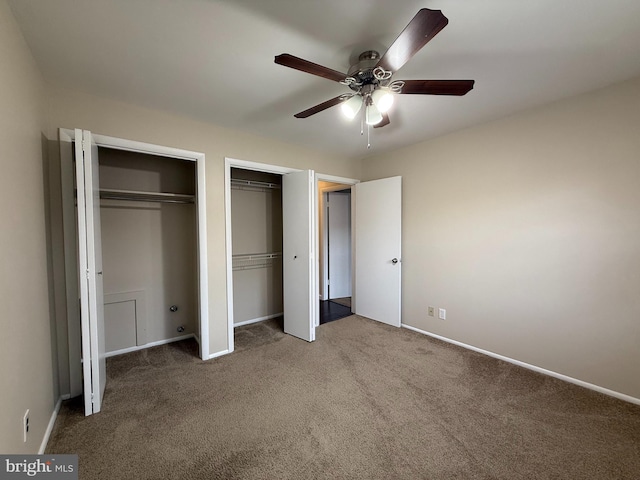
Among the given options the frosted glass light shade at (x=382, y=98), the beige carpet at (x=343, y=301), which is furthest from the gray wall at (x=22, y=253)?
the beige carpet at (x=343, y=301)

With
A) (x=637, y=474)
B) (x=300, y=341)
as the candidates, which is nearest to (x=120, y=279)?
(x=300, y=341)

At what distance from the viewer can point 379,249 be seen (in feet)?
12.6

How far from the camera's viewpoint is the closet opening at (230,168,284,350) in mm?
3711

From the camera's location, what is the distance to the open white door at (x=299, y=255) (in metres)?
3.19

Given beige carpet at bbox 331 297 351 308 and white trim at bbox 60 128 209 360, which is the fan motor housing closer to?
white trim at bbox 60 128 209 360

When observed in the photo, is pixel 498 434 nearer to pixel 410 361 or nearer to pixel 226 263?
pixel 410 361

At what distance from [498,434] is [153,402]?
8.30 feet

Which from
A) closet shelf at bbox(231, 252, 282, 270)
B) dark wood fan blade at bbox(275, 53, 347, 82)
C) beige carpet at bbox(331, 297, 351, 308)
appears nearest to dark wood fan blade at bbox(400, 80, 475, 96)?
dark wood fan blade at bbox(275, 53, 347, 82)

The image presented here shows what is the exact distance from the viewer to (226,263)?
294cm

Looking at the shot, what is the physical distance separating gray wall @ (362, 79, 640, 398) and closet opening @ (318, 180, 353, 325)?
1934 mm

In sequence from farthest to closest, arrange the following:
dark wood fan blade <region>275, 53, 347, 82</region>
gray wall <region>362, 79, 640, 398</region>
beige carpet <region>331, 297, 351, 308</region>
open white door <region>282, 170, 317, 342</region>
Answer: beige carpet <region>331, 297, 351, 308</region>, open white door <region>282, 170, 317, 342</region>, gray wall <region>362, 79, 640, 398</region>, dark wood fan blade <region>275, 53, 347, 82</region>

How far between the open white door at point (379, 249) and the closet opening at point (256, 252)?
1250 mm

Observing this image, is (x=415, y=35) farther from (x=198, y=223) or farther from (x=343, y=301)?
(x=343, y=301)

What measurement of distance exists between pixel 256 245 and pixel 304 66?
285 cm
